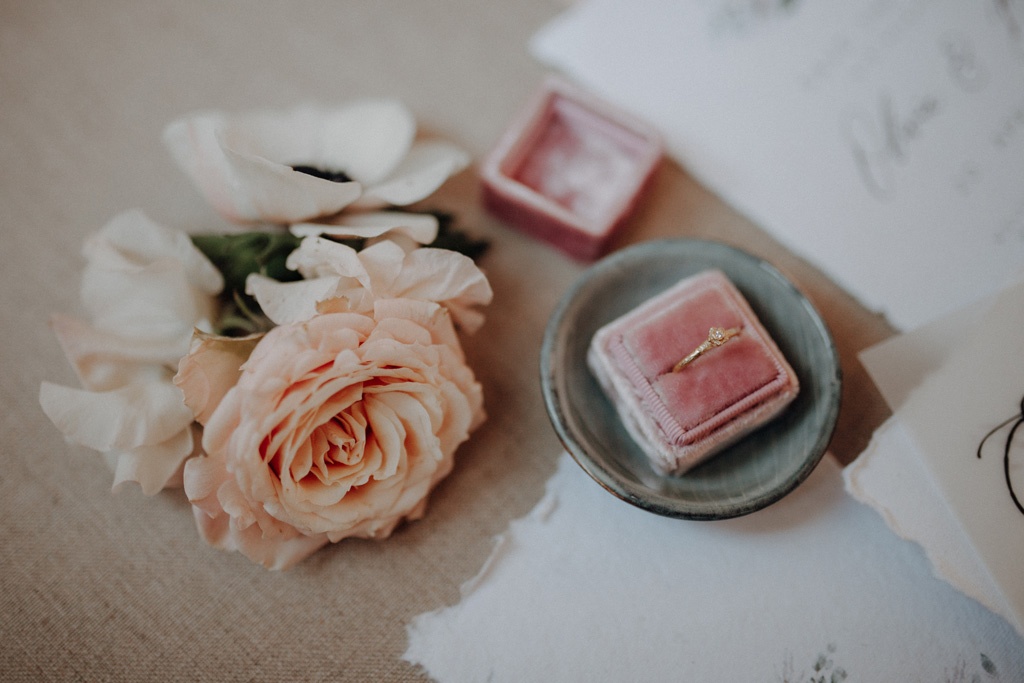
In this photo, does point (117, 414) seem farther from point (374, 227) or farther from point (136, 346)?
point (374, 227)

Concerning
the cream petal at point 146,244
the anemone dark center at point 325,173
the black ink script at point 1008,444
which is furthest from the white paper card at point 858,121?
the cream petal at point 146,244

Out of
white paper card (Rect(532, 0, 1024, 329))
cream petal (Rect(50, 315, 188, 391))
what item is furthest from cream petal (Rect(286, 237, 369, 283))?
white paper card (Rect(532, 0, 1024, 329))

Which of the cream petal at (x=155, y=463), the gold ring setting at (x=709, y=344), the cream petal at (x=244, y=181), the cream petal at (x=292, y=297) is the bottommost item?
the cream petal at (x=155, y=463)

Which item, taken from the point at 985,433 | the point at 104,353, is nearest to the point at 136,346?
the point at 104,353

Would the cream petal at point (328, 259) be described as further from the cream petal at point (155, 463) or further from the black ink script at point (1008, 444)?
the black ink script at point (1008, 444)

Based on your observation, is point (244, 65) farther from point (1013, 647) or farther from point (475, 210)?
point (1013, 647)

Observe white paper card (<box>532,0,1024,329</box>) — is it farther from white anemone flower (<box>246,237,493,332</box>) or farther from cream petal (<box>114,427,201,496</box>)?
cream petal (<box>114,427,201,496</box>)

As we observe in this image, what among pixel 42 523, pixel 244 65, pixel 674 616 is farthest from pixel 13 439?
pixel 674 616
